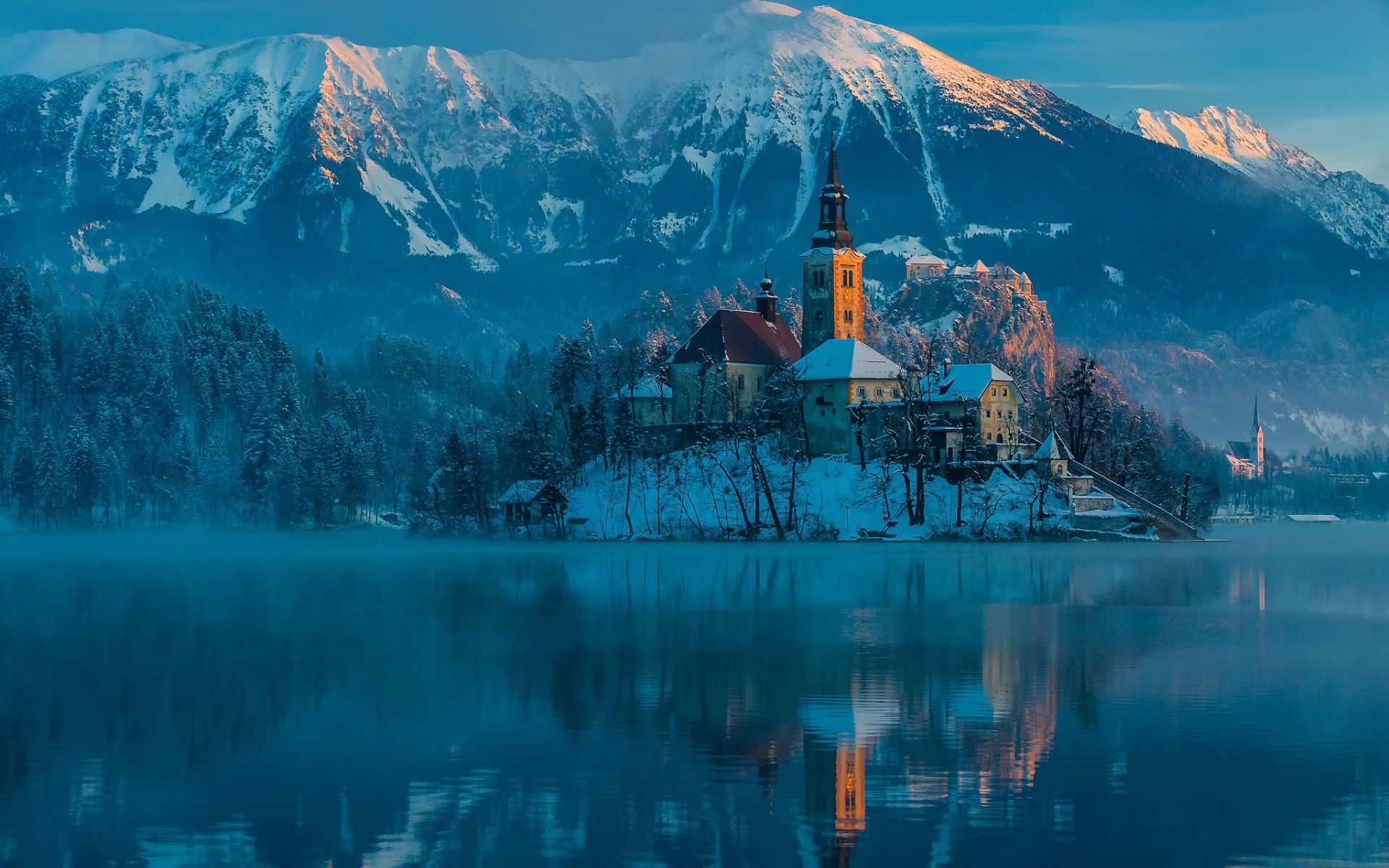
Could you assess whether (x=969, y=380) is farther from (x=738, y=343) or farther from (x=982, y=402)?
(x=738, y=343)

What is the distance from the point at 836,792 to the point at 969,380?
109 m

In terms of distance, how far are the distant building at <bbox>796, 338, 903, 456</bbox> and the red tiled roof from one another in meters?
11.8

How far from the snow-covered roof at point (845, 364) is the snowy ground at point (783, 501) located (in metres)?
8.02

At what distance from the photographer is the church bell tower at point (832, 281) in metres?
165

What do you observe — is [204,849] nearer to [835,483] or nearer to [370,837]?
[370,837]

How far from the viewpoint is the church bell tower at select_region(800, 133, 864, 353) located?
541 feet

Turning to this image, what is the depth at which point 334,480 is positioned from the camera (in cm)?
18250

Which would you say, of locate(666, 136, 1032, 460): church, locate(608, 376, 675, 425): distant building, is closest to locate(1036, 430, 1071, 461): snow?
locate(666, 136, 1032, 460): church

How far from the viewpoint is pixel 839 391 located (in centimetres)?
14225

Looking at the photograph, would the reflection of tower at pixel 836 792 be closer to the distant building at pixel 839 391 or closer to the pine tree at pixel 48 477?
the distant building at pixel 839 391

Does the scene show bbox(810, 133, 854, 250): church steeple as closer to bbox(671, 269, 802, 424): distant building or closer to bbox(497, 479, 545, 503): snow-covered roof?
bbox(671, 269, 802, 424): distant building

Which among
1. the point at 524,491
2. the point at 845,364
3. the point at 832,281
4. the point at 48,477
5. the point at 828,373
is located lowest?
the point at 524,491

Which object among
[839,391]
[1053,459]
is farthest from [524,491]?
[1053,459]

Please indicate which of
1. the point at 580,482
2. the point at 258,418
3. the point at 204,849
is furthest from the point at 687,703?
the point at 258,418
